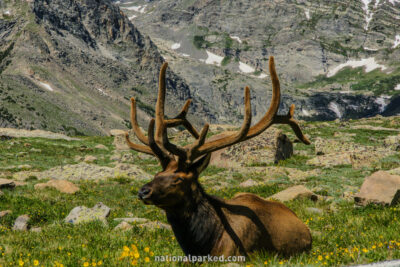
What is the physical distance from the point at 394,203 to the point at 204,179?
11.5 meters

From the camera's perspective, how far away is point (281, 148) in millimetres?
27047

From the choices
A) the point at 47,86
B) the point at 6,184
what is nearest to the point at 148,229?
the point at 6,184

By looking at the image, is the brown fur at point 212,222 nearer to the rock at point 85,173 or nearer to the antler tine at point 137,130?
the antler tine at point 137,130

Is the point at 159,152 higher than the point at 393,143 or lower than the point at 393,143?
higher

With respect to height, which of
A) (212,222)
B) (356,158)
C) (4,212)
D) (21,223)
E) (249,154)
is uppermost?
(212,222)

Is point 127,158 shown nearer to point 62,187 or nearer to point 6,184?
point 62,187

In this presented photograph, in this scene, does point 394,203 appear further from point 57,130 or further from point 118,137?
point 57,130

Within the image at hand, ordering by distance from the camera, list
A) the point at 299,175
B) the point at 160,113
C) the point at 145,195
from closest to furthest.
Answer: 1. the point at 145,195
2. the point at 160,113
3. the point at 299,175

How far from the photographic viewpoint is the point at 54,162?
93.1ft

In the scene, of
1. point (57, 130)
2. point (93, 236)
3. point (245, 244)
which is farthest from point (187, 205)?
point (57, 130)

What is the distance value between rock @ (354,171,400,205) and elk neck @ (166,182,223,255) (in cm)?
666

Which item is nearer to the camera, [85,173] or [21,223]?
[21,223]

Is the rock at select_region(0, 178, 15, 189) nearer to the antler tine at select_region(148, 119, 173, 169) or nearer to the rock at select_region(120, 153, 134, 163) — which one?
the antler tine at select_region(148, 119, 173, 169)

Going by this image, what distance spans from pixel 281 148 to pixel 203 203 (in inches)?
872
